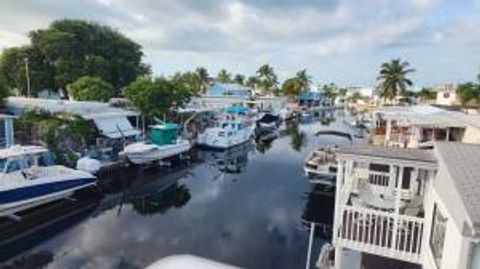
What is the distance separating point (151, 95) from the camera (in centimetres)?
3653

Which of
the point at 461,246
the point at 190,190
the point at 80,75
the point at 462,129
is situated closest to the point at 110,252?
the point at 190,190

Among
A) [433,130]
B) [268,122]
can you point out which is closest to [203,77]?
[268,122]

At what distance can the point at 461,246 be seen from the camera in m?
6.07

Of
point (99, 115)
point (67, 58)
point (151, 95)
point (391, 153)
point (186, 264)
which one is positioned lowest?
point (186, 264)

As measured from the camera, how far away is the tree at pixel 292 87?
11081cm

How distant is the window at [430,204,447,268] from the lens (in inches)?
310

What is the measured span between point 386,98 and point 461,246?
69.1 meters

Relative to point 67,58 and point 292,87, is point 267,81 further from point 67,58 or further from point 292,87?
point 67,58

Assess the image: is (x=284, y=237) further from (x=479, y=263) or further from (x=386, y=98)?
(x=386, y=98)

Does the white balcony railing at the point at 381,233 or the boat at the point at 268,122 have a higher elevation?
the white balcony railing at the point at 381,233

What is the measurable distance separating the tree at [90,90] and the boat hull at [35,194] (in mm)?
21614

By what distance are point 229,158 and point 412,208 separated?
27.3m

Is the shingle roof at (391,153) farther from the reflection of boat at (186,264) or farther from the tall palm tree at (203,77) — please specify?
the tall palm tree at (203,77)

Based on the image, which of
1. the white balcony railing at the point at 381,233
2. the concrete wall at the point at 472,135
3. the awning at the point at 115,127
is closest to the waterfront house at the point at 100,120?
the awning at the point at 115,127
